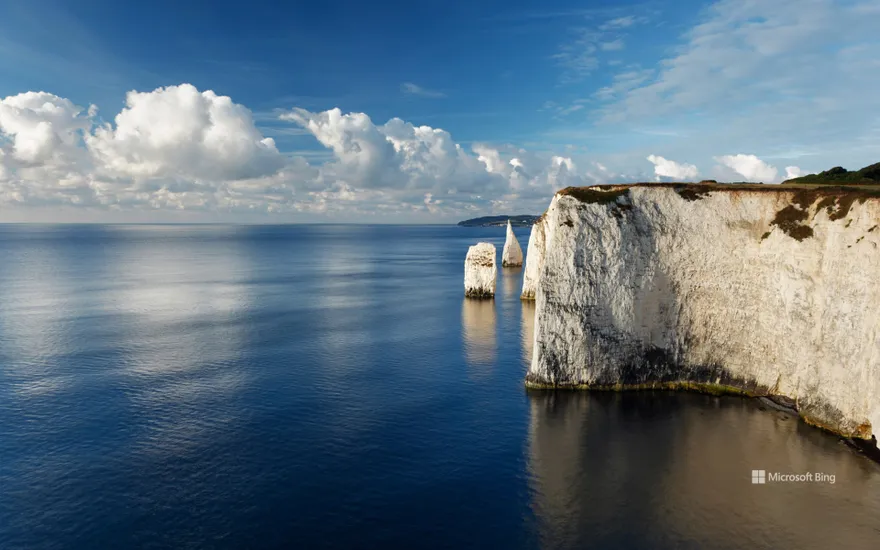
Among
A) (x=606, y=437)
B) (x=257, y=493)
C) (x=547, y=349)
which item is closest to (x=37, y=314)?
(x=257, y=493)

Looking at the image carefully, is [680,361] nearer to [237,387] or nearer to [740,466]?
[740,466]

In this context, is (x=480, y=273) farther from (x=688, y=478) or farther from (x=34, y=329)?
(x=34, y=329)

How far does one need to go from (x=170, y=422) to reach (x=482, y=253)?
215 feet

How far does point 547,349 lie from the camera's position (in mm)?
48188

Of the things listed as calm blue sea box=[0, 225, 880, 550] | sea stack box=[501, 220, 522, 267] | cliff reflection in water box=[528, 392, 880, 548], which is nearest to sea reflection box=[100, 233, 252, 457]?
calm blue sea box=[0, 225, 880, 550]

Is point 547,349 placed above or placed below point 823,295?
below

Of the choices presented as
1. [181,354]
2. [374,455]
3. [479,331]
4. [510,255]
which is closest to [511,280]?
[510,255]

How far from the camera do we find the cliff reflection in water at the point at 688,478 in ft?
88.7

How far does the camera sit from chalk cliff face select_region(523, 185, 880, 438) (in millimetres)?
44625

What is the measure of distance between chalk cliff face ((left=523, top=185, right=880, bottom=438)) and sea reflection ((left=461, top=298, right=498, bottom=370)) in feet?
35.9

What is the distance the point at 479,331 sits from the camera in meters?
72.2

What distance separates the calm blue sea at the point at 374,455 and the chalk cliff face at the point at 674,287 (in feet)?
9.48

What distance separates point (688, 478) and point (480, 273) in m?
67.3

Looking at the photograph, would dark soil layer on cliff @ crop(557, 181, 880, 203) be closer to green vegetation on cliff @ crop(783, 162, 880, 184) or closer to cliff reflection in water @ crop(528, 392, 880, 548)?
green vegetation on cliff @ crop(783, 162, 880, 184)
